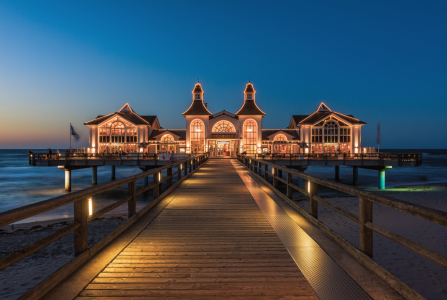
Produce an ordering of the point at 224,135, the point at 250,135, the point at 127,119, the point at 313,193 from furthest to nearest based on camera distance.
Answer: the point at 250,135
the point at 224,135
the point at 127,119
the point at 313,193

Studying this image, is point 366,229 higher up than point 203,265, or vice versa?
point 366,229

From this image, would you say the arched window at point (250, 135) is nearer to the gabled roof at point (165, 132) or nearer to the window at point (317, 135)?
the window at point (317, 135)

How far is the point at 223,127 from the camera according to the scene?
40469mm

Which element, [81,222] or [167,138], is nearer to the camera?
[81,222]

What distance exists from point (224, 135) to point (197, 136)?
12.7 ft

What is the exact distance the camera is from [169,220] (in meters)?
5.53

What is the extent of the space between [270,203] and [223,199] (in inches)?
55.4

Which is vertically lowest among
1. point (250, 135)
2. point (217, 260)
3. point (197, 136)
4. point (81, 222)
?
point (217, 260)

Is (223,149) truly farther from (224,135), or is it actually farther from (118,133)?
(118,133)

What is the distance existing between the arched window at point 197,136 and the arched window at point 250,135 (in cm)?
606

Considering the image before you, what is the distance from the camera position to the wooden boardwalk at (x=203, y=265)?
2727 millimetres

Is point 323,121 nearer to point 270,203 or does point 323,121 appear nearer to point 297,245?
point 270,203

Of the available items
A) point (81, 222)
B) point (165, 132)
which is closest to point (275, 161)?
point (165, 132)

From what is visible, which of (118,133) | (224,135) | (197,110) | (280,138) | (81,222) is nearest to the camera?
(81,222)
